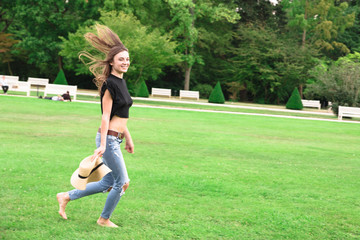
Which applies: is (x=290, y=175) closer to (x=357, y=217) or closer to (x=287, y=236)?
(x=357, y=217)

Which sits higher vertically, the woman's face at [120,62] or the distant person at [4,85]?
the woman's face at [120,62]

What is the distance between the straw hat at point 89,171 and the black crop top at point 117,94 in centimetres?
53

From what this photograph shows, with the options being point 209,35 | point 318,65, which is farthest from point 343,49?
point 209,35

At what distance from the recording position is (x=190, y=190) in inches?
268

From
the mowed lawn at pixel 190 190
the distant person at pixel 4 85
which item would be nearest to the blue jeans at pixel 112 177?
the mowed lawn at pixel 190 190

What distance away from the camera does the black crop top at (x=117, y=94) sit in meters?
4.53

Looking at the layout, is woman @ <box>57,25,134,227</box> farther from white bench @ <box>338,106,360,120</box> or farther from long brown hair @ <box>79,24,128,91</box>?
white bench @ <box>338,106,360,120</box>

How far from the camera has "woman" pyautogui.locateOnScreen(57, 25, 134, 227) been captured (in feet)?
14.8

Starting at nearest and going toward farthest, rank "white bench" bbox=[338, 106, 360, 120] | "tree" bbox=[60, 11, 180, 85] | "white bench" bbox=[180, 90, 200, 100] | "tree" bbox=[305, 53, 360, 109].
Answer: "white bench" bbox=[338, 106, 360, 120], "tree" bbox=[305, 53, 360, 109], "tree" bbox=[60, 11, 180, 85], "white bench" bbox=[180, 90, 200, 100]

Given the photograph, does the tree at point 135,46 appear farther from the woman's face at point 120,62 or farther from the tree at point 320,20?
the woman's face at point 120,62

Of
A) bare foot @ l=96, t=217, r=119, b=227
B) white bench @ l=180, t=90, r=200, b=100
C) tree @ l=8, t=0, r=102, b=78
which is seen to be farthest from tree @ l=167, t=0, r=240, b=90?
bare foot @ l=96, t=217, r=119, b=227

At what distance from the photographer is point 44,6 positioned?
4416 cm

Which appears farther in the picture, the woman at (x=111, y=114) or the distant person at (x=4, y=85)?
the distant person at (x=4, y=85)

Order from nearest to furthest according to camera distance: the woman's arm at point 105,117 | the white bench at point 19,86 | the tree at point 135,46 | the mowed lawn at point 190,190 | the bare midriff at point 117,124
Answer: the woman's arm at point 105,117 < the bare midriff at point 117,124 < the mowed lawn at point 190,190 < the white bench at point 19,86 < the tree at point 135,46
